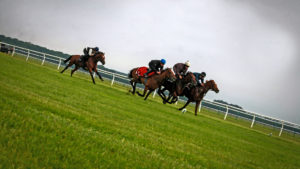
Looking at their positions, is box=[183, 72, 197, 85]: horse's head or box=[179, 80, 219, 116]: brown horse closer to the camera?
box=[183, 72, 197, 85]: horse's head

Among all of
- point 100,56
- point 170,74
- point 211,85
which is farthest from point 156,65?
point 100,56

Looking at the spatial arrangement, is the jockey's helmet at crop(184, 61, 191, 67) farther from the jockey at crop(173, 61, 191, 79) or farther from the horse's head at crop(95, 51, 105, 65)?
the horse's head at crop(95, 51, 105, 65)

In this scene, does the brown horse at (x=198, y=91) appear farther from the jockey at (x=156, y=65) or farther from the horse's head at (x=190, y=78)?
the jockey at (x=156, y=65)

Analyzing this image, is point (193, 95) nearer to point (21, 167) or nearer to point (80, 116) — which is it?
point (80, 116)

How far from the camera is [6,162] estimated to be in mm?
2225

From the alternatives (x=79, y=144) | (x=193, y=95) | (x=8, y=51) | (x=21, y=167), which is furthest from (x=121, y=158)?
(x=8, y=51)

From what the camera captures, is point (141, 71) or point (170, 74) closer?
point (170, 74)

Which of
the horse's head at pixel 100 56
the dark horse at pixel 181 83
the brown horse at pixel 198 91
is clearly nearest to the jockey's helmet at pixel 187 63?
the dark horse at pixel 181 83

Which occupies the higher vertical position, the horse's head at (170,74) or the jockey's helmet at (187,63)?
the jockey's helmet at (187,63)

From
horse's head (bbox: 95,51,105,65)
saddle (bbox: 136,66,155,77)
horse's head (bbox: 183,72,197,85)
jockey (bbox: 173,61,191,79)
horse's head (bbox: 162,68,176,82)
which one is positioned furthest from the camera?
horse's head (bbox: 95,51,105,65)

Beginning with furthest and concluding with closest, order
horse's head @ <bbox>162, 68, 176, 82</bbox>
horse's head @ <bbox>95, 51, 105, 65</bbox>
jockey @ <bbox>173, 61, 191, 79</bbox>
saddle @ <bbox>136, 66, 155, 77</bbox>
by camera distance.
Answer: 1. horse's head @ <bbox>95, 51, 105, 65</bbox>
2. saddle @ <bbox>136, 66, 155, 77</bbox>
3. jockey @ <bbox>173, 61, 191, 79</bbox>
4. horse's head @ <bbox>162, 68, 176, 82</bbox>

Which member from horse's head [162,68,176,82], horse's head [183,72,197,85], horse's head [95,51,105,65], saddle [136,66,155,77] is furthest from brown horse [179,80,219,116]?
horse's head [95,51,105,65]

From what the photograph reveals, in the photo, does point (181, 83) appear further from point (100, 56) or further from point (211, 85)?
point (100, 56)

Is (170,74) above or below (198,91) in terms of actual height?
above
